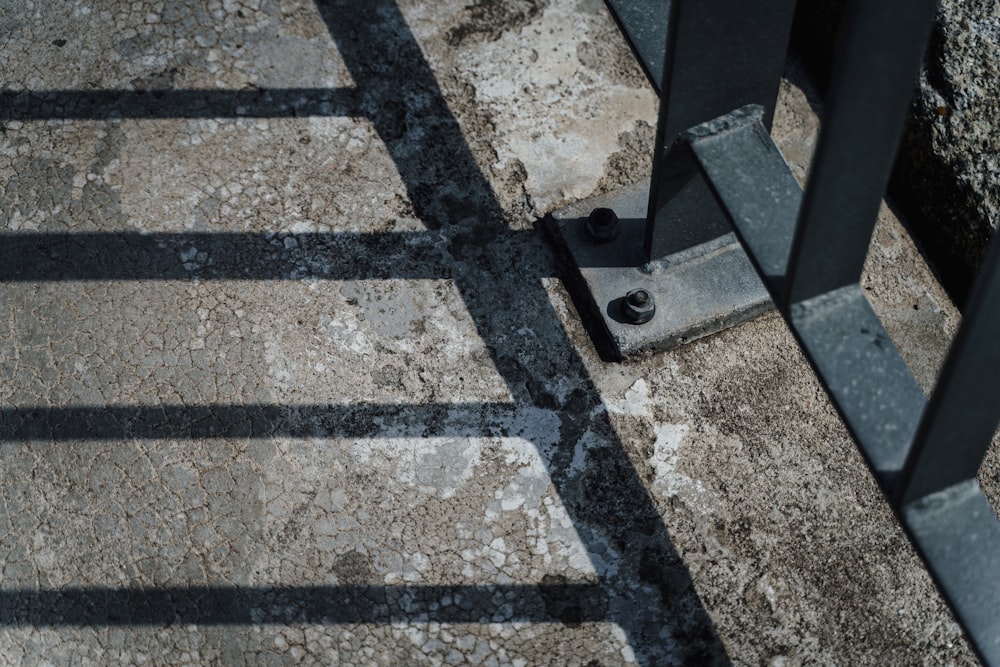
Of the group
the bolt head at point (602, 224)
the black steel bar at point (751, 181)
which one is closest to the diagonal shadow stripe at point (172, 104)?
the bolt head at point (602, 224)

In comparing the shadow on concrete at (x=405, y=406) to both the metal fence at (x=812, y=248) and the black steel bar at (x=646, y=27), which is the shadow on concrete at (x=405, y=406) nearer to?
the metal fence at (x=812, y=248)

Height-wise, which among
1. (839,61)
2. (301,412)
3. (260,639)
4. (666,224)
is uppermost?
(839,61)

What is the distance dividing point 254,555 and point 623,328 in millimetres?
779

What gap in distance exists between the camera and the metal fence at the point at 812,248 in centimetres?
115

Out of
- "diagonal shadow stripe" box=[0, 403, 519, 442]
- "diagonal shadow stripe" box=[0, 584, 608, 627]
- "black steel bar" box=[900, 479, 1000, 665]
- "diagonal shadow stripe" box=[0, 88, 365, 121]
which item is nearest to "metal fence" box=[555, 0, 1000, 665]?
"black steel bar" box=[900, 479, 1000, 665]

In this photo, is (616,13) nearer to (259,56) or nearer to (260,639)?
(259,56)

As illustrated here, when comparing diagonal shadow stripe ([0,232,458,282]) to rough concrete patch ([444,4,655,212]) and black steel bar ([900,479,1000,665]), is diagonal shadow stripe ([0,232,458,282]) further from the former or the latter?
black steel bar ([900,479,1000,665])

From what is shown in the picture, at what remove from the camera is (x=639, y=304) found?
6.47 feet

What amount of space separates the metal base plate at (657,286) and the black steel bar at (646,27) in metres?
0.31

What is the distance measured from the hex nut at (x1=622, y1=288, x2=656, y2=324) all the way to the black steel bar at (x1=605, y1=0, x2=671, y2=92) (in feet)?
1.26

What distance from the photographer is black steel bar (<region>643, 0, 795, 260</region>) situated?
164 cm

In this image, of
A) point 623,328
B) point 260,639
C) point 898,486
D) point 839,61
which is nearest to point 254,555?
point 260,639

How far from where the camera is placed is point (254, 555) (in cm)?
181

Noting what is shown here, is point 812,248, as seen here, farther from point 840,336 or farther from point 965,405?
point 965,405
